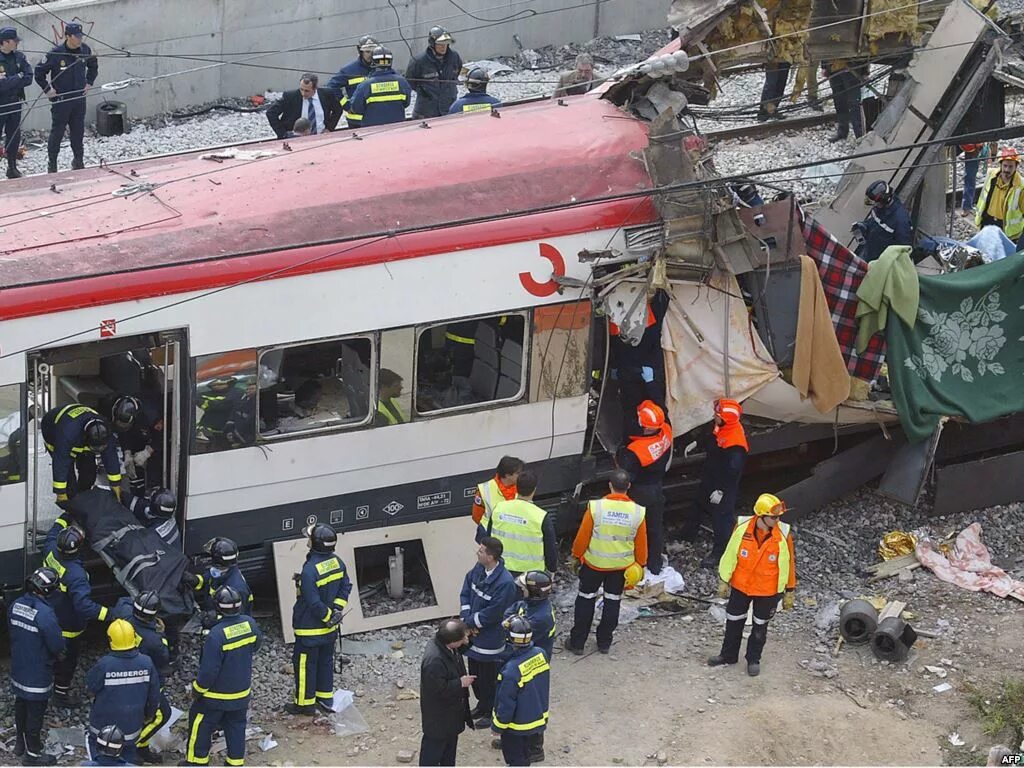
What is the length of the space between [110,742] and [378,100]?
794 centimetres

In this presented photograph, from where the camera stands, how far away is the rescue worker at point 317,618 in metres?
10.0

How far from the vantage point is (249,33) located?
19641 millimetres

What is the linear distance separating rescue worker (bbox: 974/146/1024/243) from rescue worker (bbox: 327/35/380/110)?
20.1ft

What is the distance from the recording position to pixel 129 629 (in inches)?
357

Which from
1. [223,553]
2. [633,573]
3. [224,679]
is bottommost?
[224,679]

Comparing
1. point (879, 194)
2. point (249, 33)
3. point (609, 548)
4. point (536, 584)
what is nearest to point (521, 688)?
point (536, 584)

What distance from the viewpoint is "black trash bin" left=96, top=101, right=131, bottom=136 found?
1833cm

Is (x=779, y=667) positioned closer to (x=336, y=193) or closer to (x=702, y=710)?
(x=702, y=710)

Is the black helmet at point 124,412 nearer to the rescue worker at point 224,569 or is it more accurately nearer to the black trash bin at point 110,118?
the rescue worker at point 224,569

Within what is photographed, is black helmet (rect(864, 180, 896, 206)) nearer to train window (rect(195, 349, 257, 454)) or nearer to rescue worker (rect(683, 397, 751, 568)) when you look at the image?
rescue worker (rect(683, 397, 751, 568))

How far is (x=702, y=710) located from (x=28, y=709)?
4.27 metres

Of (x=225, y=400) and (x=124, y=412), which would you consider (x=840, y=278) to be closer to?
(x=225, y=400)

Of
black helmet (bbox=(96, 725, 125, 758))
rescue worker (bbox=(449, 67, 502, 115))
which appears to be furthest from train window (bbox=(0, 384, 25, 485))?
rescue worker (bbox=(449, 67, 502, 115))

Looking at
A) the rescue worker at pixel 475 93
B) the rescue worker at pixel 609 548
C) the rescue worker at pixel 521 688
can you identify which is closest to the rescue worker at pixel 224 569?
the rescue worker at pixel 521 688
